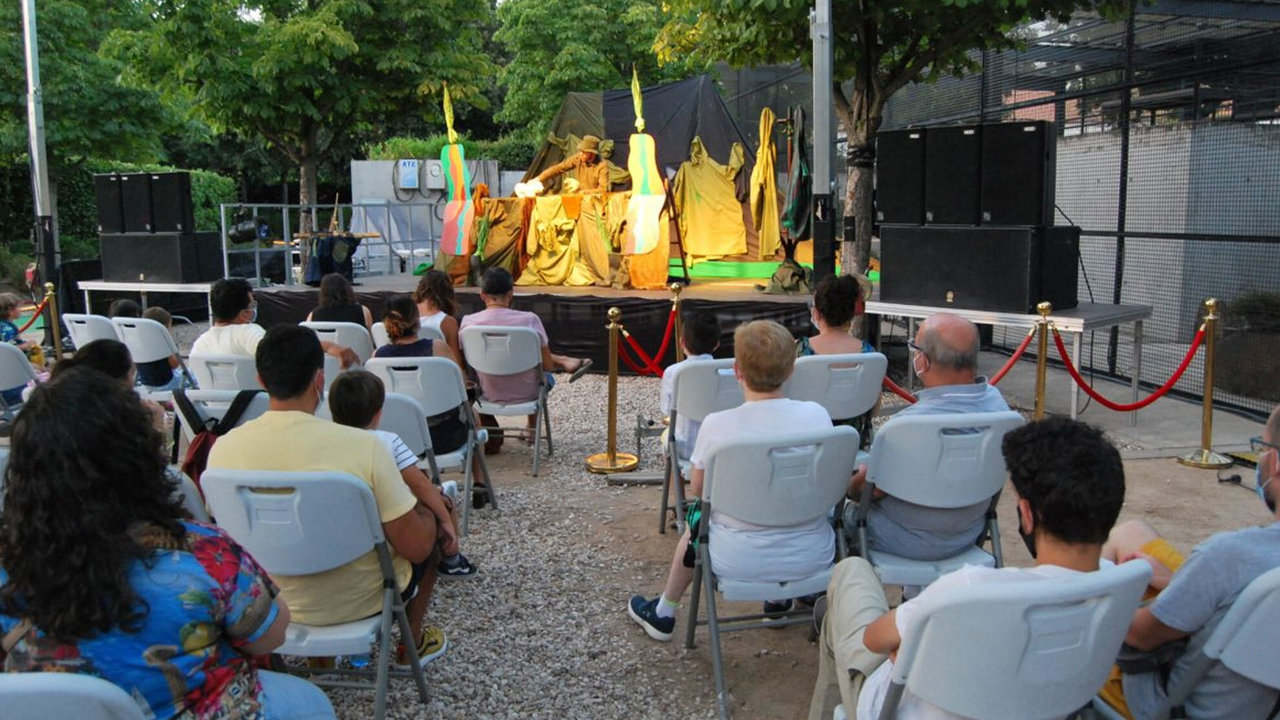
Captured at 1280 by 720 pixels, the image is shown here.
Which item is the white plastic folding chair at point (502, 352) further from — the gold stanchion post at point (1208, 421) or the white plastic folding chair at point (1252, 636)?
the white plastic folding chair at point (1252, 636)

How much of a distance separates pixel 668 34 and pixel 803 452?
24.1 ft

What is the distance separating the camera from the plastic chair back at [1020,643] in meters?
1.71

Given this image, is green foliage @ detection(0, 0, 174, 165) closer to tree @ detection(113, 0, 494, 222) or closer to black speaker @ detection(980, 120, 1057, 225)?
tree @ detection(113, 0, 494, 222)

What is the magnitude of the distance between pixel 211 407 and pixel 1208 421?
5.32 metres

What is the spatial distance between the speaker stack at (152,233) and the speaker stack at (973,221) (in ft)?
24.7

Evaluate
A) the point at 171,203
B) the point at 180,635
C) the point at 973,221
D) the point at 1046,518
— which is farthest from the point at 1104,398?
the point at 171,203

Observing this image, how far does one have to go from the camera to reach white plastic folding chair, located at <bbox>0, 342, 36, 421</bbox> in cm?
548

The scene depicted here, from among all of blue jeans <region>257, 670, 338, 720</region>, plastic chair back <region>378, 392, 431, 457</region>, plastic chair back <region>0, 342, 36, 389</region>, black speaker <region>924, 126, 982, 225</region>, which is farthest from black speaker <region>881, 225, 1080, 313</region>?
blue jeans <region>257, 670, 338, 720</region>

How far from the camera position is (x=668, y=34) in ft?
31.0

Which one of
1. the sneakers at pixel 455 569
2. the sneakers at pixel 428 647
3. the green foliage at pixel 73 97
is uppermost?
the green foliage at pixel 73 97

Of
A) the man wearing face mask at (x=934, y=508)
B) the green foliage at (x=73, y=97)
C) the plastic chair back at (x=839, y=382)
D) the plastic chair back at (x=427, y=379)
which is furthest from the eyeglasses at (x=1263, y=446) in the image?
the green foliage at (x=73, y=97)

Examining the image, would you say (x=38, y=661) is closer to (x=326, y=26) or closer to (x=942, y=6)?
(x=942, y=6)

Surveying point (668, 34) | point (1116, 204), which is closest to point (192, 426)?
point (668, 34)

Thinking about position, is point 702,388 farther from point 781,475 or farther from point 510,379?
point 510,379
